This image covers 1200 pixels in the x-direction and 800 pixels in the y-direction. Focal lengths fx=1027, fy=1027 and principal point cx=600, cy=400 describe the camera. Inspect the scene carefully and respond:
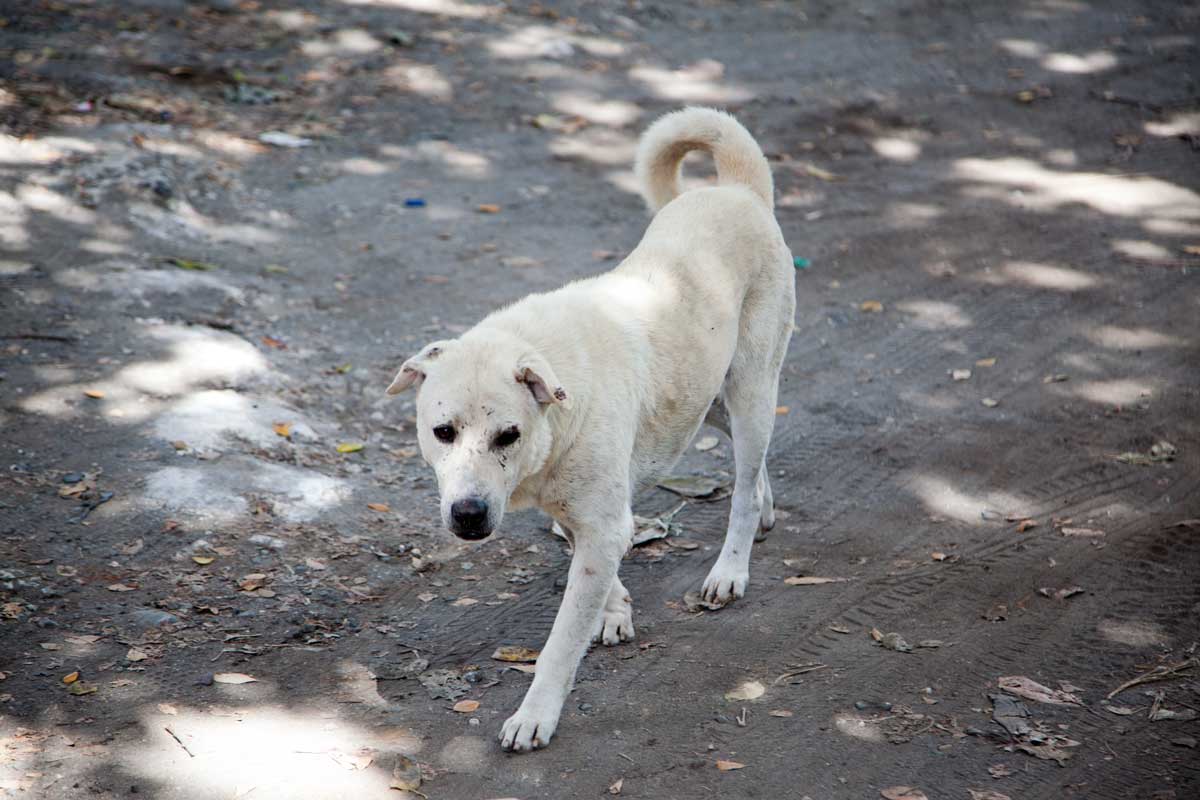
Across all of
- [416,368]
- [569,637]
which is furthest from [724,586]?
[416,368]

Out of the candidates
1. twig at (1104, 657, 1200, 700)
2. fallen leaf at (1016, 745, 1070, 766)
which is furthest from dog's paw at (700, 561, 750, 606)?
twig at (1104, 657, 1200, 700)

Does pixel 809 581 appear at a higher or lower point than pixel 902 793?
lower

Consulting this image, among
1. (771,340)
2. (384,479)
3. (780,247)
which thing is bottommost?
(384,479)

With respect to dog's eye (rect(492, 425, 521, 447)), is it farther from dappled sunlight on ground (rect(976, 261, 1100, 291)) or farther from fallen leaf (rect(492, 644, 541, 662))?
dappled sunlight on ground (rect(976, 261, 1100, 291))

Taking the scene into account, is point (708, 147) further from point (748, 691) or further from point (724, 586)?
point (748, 691)

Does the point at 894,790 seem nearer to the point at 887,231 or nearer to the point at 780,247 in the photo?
the point at 780,247

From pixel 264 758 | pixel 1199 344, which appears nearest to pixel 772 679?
pixel 264 758

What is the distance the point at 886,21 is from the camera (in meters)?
12.4

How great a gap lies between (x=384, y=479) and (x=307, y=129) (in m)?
5.43

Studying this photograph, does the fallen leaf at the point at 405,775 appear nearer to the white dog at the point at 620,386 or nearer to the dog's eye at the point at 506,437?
the white dog at the point at 620,386

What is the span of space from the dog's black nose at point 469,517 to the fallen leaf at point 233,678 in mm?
1251

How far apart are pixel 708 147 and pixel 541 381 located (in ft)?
7.15

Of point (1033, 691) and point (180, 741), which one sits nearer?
point (180, 741)

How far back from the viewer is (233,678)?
156 inches
